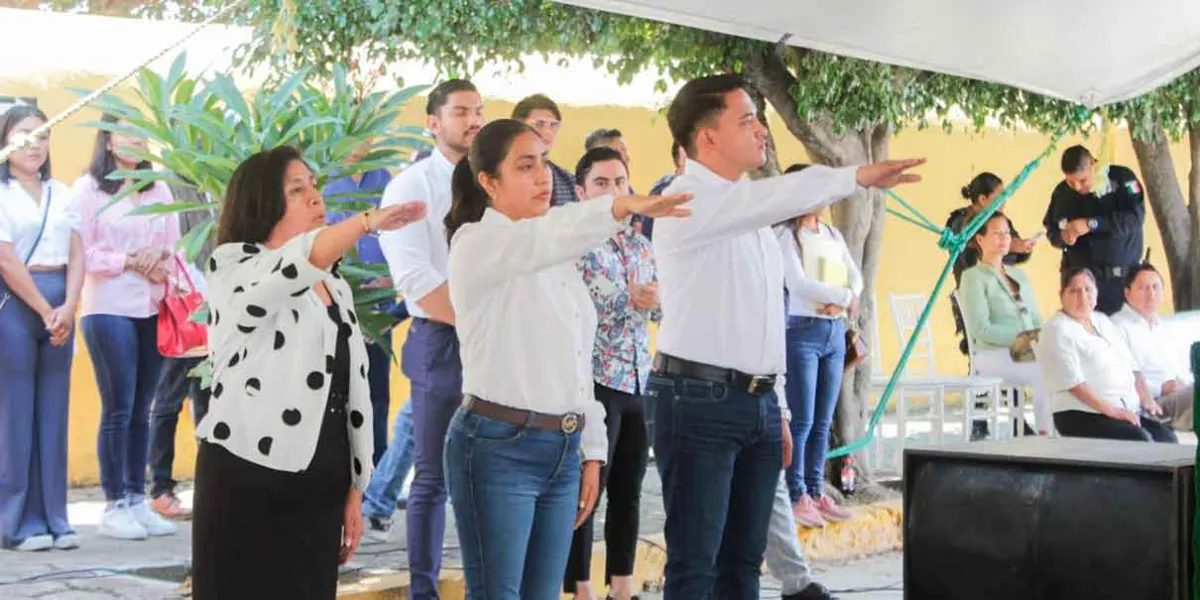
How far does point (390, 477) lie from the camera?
21.1 feet

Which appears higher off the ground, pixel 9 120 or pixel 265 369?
pixel 9 120

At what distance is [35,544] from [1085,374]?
434cm

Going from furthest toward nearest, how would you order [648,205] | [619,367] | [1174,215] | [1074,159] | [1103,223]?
1. [1174,215]
2. [1103,223]
3. [1074,159]
4. [619,367]
5. [648,205]

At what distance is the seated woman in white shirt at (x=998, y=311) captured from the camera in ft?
27.5

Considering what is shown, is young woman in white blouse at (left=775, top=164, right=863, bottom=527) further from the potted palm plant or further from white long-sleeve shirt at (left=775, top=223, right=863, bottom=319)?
the potted palm plant

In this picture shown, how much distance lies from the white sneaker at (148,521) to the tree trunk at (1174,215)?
7.53 m

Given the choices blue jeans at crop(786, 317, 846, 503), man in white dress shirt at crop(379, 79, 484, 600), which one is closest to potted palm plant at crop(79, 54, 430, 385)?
man in white dress shirt at crop(379, 79, 484, 600)

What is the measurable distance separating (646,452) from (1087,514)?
1825mm

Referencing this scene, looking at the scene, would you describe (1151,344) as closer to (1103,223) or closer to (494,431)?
(1103,223)

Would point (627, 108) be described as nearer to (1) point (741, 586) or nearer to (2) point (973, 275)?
(2) point (973, 275)

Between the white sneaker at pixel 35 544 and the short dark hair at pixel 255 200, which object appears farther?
the white sneaker at pixel 35 544

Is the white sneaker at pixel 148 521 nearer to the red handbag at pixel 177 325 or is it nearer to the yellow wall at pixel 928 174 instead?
the red handbag at pixel 177 325

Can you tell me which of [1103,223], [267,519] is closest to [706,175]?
[267,519]

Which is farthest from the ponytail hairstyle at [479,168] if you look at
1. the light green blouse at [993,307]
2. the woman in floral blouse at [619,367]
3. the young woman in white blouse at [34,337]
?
the light green blouse at [993,307]
